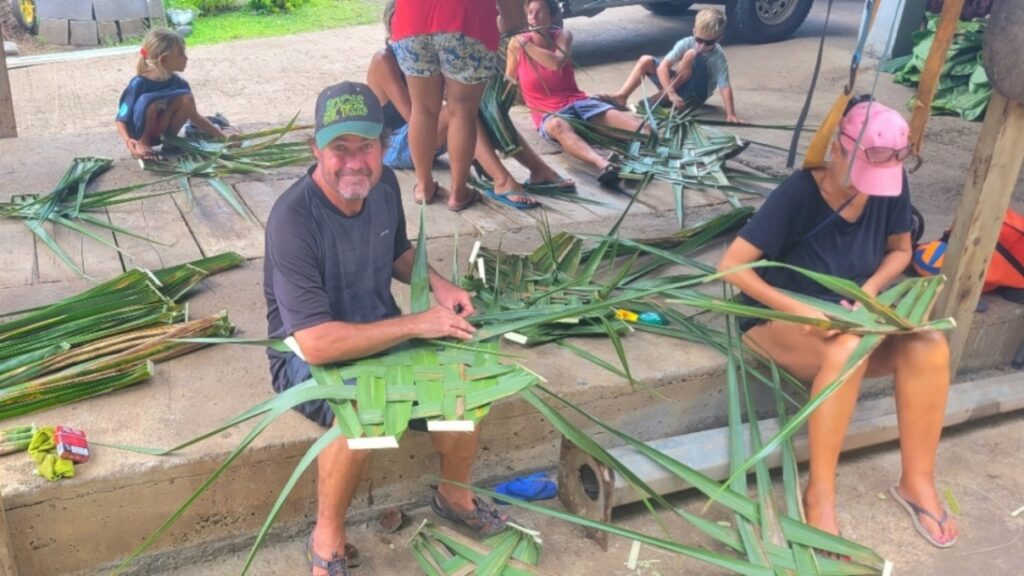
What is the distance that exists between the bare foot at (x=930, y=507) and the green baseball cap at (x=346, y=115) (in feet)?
6.35

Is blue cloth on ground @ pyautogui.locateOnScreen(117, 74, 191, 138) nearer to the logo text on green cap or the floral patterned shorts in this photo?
the floral patterned shorts

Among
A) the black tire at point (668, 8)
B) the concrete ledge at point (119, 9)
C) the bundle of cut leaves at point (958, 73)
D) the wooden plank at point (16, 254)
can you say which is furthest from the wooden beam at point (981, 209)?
the concrete ledge at point (119, 9)

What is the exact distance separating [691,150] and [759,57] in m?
3.65

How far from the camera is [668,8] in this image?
375 inches

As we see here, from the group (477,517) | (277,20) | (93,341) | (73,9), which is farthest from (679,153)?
(73,9)

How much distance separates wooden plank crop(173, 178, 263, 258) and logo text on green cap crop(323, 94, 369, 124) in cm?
140

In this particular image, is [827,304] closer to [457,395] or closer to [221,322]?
[457,395]

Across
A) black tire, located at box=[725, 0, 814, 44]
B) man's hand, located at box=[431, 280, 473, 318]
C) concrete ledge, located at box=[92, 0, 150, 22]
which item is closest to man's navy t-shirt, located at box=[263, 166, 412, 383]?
man's hand, located at box=[431, 280, 473, 318]

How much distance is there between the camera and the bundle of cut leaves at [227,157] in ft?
14.2

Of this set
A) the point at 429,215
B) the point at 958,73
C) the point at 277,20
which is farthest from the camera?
the point at 277,20

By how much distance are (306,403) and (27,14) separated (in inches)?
330

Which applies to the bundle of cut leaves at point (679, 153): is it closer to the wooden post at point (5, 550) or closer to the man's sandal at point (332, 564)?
the man's sandal at point (332, 564)

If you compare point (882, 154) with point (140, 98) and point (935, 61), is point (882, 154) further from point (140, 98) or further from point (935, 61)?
point (140, 98)

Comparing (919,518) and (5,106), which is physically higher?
(5,106)
